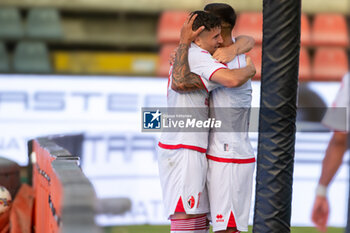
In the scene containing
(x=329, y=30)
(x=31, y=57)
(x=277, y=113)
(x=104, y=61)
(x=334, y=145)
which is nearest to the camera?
(x=277, y=113)

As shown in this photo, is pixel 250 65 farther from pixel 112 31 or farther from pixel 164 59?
pixel 112 31

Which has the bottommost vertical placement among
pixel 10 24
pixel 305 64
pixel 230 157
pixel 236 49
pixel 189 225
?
pixel 189 225

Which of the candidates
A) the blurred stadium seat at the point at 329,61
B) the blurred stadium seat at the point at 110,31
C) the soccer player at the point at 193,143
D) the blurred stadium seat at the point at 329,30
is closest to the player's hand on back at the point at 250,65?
the soccer player at the point at 193,143

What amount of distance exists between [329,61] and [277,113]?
6655mm

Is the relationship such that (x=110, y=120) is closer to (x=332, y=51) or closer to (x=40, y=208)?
(x=40, y=208)

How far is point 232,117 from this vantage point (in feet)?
8.59

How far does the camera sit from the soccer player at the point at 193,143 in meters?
2.53

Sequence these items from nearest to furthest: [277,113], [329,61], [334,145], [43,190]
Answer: [277,113]
[334,145]
[43,190]
[329,61]

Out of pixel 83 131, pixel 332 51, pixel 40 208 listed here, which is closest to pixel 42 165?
pixel 40 208

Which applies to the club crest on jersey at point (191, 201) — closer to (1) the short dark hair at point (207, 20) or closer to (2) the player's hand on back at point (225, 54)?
(2) the player's hand on back at point (225, 54)

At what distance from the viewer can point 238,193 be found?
8.68 ft

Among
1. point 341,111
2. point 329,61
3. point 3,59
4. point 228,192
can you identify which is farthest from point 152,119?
point 329,61

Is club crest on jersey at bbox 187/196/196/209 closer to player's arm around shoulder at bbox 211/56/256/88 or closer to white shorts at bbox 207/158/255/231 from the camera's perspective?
white shorts at bbox 207/158/255/231

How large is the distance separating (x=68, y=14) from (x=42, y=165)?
248 inches
